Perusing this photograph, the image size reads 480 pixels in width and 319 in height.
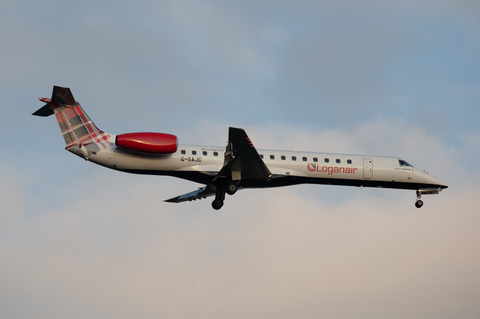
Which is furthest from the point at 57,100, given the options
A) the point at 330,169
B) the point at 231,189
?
the point at 330,169

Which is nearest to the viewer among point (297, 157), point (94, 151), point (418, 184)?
Result: point (94, 151)

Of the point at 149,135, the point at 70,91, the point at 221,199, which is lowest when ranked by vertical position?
the point at 221,199

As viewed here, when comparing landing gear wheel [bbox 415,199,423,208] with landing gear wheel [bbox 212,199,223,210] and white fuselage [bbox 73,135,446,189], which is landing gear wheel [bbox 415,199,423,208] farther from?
landing gear wheel [bbox 212,199,223,210]

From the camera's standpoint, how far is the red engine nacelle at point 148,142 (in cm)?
2920

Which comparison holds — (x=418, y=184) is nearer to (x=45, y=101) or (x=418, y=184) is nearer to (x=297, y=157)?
(x=297, y=157)

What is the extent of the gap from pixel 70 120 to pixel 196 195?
8.61 meters

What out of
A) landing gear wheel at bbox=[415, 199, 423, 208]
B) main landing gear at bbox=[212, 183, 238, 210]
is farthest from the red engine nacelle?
landing gear wheel at bbox=[415, 199, 423, 208]

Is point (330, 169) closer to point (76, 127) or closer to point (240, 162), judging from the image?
point (240, 162)

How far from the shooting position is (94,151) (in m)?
29.6

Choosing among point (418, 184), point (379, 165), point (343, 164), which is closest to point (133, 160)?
point (343, 164)

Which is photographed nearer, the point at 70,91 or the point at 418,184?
the point at 70,91

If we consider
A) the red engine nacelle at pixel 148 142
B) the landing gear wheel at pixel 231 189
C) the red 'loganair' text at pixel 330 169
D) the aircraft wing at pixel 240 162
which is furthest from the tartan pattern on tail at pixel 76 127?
the red 'loganair' text at pixel 330 169

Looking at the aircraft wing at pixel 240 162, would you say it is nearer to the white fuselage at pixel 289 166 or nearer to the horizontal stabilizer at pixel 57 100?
the white fuselage at pixel 289 166

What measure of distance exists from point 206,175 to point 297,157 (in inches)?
193
